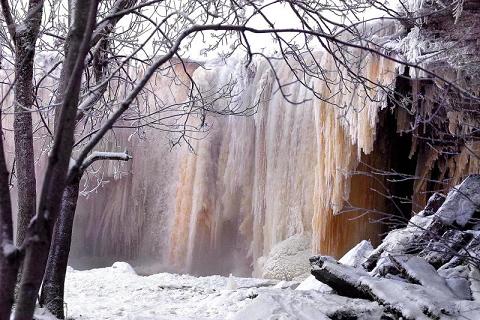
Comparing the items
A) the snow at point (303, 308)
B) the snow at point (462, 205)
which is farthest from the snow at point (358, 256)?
the snow at point (303, 308)

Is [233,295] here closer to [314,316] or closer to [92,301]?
[92,301]

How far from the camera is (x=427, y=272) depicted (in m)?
4.86

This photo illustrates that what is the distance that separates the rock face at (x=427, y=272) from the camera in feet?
13.7

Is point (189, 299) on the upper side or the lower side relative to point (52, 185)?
lower

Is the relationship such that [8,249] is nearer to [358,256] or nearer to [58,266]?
[58,266]

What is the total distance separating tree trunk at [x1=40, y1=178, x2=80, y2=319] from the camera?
5750mm

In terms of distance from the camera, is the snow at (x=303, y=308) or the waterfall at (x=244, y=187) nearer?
the snow at (x=303, y=308)

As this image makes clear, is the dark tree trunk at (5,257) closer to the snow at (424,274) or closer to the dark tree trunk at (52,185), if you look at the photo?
the dark tree trunk at (52,185)

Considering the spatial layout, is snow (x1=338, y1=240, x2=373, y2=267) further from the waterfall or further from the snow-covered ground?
the waterfall

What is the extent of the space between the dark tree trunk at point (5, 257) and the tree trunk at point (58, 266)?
3.98 metres

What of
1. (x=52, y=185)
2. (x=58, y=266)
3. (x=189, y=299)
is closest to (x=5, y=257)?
(x=52, y=185)

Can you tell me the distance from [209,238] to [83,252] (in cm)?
418

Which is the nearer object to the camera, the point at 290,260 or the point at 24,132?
the point at 24,132

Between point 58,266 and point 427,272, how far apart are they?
339 centimetres
